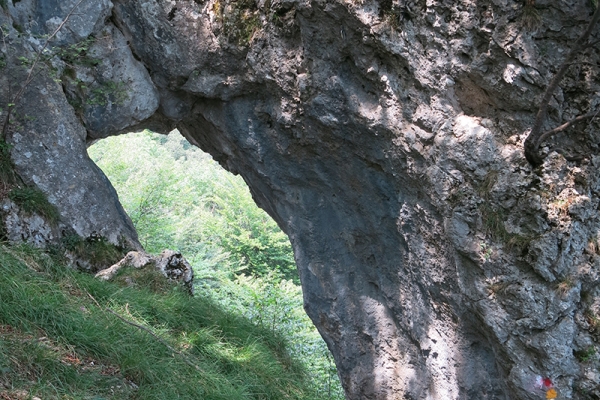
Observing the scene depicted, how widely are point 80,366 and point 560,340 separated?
2.98 metres

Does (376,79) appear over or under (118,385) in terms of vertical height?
over

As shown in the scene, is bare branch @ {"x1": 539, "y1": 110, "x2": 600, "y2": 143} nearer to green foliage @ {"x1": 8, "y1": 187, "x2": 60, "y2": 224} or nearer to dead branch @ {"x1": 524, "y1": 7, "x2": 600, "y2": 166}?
dead branch @ {"x1": 524, "y1": 7, "x2": 600, "y2": 166}

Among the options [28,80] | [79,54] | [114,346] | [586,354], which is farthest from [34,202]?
[586,354]

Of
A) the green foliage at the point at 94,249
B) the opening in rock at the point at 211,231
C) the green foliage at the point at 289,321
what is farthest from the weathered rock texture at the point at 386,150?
the opening in rock at the point at 211,231

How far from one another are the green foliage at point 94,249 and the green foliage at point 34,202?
241 millimetres

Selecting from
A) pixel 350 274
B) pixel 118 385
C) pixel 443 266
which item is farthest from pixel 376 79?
pixel 118 385

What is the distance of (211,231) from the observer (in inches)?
685

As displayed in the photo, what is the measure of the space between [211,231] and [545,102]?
47.8ft

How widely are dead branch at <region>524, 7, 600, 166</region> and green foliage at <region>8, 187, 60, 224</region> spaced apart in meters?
4.10

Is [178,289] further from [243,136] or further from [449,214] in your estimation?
[449,214]

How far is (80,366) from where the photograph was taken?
378 cm

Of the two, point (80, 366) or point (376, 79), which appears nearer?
point (80, 366)

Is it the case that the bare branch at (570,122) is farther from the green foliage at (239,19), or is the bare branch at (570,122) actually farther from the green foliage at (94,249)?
the green foliage at (94,249)

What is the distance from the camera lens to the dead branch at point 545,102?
323 cm
